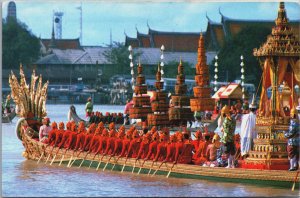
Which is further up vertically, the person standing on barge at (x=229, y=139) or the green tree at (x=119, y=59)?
the green tree at (x=119, y=59)

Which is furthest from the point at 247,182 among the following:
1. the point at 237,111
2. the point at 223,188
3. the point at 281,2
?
the point at 237,111

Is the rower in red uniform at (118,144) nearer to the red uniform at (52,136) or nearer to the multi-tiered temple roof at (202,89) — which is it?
the red uniform at (52,136)

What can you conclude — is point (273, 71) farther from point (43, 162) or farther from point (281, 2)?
point (43, 162)

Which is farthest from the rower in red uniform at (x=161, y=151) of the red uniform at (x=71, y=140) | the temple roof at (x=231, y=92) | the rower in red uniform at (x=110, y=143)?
the temple roof at (x=231, y=92)

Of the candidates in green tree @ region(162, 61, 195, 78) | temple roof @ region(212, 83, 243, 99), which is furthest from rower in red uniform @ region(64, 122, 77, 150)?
green tree @ region(162, 61, 195, 78)

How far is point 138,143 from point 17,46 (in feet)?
184

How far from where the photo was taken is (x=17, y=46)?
254ft

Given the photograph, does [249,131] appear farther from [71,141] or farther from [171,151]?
[71,141]

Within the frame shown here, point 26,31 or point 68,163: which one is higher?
point 26,31

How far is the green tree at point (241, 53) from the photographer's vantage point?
59.8 meters

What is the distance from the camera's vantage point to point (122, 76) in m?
76.0

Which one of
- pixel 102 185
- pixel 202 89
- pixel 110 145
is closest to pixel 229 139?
pixel 102 185

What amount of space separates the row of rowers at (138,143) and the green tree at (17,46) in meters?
51.2

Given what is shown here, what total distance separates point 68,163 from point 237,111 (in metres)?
18.3
